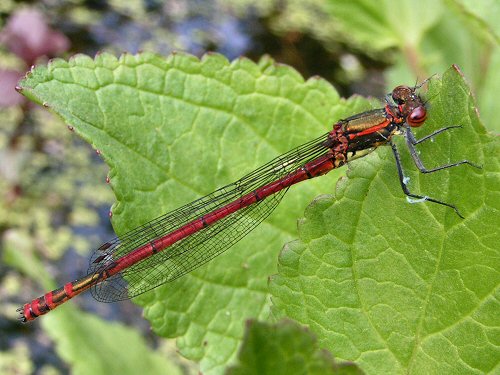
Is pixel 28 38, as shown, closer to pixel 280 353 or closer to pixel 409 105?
pixel 409 105

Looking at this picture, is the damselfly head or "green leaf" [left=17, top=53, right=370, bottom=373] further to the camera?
the damselfly head

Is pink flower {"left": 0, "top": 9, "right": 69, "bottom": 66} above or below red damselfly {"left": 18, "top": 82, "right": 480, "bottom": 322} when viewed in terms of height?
above

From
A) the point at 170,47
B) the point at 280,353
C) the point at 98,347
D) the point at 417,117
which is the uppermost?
the point at 170,47

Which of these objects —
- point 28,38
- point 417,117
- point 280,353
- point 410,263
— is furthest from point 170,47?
point 280,353

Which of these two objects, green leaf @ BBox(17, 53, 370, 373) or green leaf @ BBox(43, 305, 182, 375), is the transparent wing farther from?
green leaf @ BBox(43, 305, 182, 375)

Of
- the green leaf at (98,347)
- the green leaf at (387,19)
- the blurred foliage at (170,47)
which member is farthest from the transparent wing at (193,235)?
the green leaf at (387,19)

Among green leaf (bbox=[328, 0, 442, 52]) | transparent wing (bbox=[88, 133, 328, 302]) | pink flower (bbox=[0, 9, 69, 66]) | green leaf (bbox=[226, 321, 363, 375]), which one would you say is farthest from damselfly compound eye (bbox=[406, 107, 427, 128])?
pink flower (bbox=[0, 9, 69, 66])
